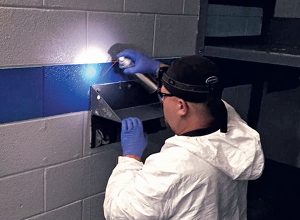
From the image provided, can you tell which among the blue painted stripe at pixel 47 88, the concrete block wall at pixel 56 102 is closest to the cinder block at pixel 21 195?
the concrete block wall at pixel 56 102

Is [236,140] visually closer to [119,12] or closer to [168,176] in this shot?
[168,176]

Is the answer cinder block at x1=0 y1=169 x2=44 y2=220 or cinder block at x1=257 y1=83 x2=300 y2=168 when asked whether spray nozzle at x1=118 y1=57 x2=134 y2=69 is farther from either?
cinder block at x1=257 y1=83 x2=300 y2=168

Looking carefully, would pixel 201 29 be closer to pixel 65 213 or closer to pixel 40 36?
pixel 40 36

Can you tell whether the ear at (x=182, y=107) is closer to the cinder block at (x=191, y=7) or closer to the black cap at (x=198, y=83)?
the black cap at (x=198, y=83)

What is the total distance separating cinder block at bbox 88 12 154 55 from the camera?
4.29 feet

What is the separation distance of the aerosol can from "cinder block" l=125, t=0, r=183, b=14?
0.64 feet

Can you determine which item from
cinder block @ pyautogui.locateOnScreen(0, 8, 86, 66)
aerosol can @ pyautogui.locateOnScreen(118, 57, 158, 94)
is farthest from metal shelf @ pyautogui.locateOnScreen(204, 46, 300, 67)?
cinder block @ pyautogui.locateOnScreen(0, 8, 86, 66)

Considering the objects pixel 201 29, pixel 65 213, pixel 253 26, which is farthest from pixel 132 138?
pixel 253 26

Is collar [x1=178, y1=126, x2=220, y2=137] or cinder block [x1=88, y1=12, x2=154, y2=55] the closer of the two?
collar [x1=178, y1=126, x2=220, y2=137]

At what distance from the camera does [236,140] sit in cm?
110

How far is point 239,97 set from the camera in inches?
83.4

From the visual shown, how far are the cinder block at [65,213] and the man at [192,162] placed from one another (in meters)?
0.31

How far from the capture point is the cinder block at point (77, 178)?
1.32m

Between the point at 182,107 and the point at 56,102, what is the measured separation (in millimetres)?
438
